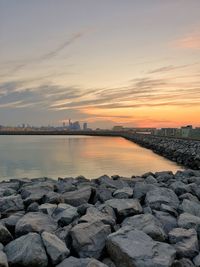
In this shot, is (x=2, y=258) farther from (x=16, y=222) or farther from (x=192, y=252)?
(x=192, y=252)

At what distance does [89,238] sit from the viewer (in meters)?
4.12

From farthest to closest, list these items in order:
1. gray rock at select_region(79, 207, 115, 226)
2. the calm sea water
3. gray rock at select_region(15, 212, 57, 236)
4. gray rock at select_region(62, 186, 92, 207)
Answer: the calm sea water, gray rock at select_region(62, 186, 92, 207), gray rock at select_region(79, 207, 115, 226), gray rock at select_region(15, 212, 57, 236)

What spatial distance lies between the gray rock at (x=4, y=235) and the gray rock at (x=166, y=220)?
182 cm

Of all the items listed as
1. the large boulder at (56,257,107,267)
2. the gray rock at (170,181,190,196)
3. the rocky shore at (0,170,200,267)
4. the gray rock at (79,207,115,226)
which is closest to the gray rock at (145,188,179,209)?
the rocky shore at (0,170,200,267)

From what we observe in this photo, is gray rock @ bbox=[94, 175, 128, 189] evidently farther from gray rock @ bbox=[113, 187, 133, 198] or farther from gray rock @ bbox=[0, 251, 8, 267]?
gray rock @ bbox=[0, 251, 8, 267]

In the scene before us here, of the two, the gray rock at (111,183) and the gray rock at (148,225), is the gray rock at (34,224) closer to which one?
the gray rock at (148,225)

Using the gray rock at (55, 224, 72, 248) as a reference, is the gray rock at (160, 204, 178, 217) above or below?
above

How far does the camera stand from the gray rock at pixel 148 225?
14.1 feet

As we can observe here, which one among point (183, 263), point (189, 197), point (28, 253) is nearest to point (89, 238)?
point (28, 253)

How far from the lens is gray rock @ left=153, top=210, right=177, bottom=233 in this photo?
4785 millimetres

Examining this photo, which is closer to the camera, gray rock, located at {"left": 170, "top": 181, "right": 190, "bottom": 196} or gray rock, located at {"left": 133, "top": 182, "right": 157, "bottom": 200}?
gray rock, located at {"left": 133, "top": 182, "right": 157, "bottom": 200}

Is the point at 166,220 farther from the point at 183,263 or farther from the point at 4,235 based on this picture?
the point at 4,235

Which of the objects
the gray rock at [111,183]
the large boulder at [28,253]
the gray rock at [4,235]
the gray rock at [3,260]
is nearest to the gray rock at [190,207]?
the gray rock at [111,183]

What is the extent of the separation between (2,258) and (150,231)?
160cm
